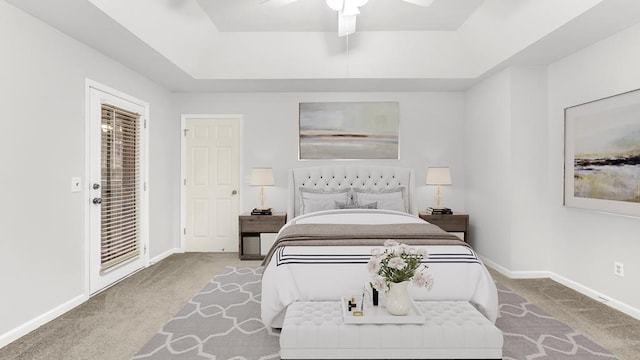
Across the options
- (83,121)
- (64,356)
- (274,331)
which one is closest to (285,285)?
(274,331)

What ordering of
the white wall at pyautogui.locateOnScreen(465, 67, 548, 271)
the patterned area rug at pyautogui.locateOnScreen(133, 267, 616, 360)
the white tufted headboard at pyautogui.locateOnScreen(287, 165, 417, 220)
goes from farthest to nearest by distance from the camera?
the white tufted headboard at pyautogui.locateOnScreen(287, 165, 417, 220) < the white wall at pyautogui.locateOnScreen(465, 67, 548, 271) < the patterned area rug at pyautogui.locateOnScreen(133, 267, 616, 360)

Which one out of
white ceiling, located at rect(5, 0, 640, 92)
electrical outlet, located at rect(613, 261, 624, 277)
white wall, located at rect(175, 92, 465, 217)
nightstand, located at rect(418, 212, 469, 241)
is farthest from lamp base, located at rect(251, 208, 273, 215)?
electrical outlet, located at rect(613, 261, 624, 277)

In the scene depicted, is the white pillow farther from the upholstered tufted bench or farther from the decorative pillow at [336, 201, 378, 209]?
the upholstered tufted bench

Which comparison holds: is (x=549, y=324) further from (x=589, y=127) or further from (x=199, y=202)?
(x=199, y=202)

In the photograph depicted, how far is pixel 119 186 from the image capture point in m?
3.97

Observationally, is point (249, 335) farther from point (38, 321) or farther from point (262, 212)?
point (262, 212)

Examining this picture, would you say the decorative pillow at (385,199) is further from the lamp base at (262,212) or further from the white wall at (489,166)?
the lamp base at (262,212)

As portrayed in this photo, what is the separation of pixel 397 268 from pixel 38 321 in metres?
2.94

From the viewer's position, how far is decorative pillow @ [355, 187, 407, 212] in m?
4.58

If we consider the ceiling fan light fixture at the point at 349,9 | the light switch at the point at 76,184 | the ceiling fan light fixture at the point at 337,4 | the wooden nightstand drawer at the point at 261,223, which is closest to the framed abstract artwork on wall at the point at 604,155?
the ceiling fan light fixture at the point at 349,9

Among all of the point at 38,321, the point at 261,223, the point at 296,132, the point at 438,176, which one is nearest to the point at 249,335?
the point at 38,321

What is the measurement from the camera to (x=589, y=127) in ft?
11.3

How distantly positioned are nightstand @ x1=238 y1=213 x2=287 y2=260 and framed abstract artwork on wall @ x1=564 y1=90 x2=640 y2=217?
3.60m

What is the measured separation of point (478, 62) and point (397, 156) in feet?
5.58
